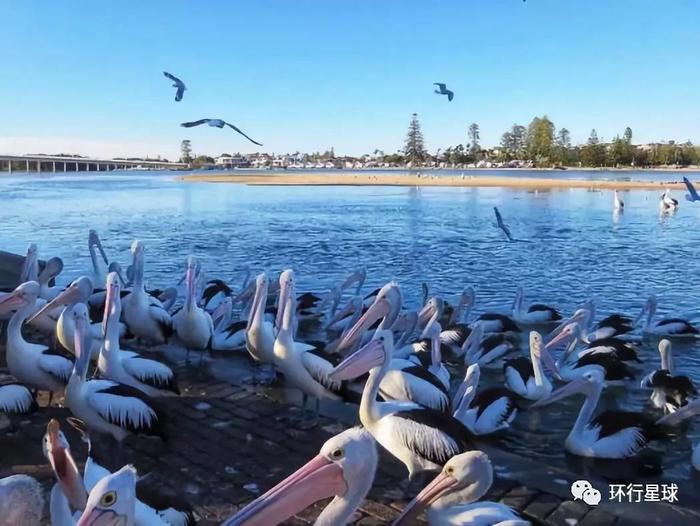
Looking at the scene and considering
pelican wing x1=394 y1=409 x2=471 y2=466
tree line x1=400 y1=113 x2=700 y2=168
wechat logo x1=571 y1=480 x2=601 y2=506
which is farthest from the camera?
tree line x1=400 y1=113 x2=700 y2=168

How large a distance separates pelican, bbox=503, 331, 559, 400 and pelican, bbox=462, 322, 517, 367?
60 cm

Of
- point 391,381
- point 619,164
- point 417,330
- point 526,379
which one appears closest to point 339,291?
point 417,330

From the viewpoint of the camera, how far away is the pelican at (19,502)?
218 centimetres

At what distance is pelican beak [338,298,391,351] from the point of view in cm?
563

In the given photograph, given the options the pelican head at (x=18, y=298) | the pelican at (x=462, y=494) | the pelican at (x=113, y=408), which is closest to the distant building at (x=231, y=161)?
the pelican head at (x=18, y=298)

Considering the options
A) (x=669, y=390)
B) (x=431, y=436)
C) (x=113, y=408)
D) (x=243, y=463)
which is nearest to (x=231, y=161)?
(x=669, y=390)

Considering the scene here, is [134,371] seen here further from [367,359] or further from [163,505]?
[163,505]

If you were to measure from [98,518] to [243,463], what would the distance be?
2.08m

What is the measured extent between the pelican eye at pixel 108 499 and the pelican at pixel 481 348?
510 cm

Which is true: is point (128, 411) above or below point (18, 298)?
below

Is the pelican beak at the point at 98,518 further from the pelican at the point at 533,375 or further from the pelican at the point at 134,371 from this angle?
the pelican at the point at 533,375

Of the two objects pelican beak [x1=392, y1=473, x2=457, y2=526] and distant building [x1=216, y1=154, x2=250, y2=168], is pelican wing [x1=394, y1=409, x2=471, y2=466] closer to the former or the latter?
pelican beak [x1=392, y1=473, x2=457, y2=526]

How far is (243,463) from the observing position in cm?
412

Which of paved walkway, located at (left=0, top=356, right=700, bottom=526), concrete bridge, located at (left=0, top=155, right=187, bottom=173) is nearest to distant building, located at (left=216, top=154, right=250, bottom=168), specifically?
concrete bridge, located at (left=0, top=155, right=187, bottom=173)
